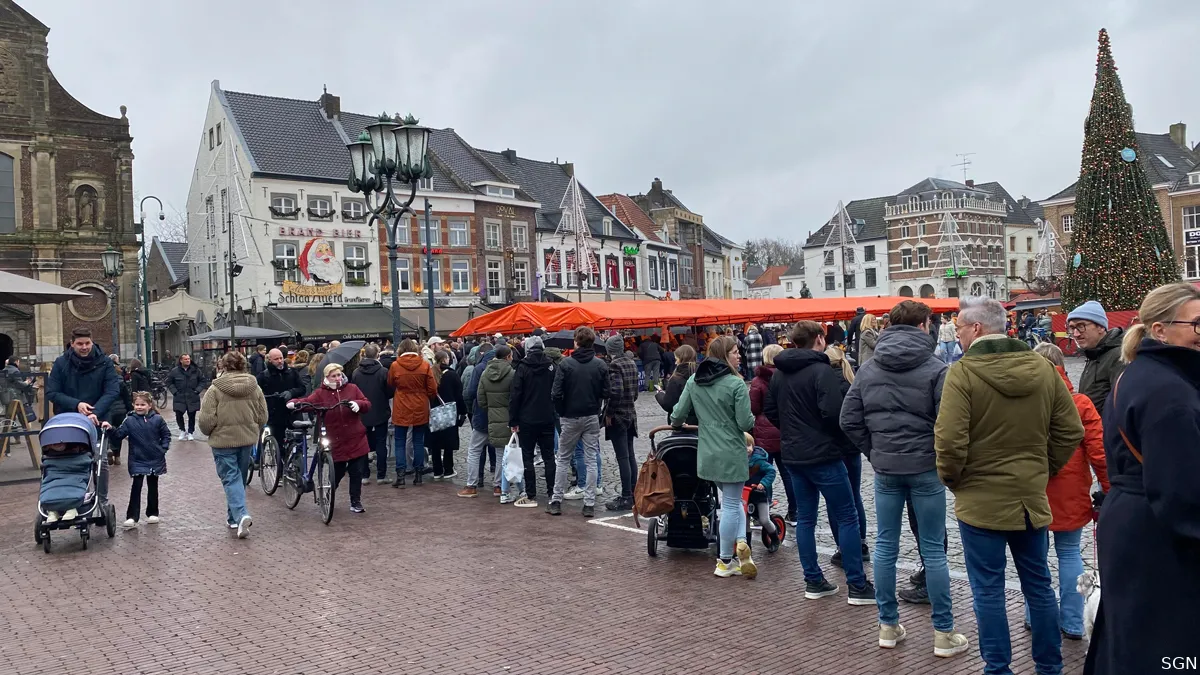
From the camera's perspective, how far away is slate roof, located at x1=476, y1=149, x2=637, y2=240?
47.2m

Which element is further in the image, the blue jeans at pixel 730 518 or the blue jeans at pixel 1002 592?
the blue jeans at pixel 730 518

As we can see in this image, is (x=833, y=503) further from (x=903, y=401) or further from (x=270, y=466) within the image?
(x=270, y=466)

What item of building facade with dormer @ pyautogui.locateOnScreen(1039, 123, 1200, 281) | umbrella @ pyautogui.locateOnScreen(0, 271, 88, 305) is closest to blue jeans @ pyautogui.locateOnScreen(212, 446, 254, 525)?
umbrella @ pyautogui.locateOnScreen(0, 271, 88, 305)

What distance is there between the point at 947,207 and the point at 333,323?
46851 mm

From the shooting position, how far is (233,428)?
27.5 feet

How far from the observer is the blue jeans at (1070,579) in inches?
193

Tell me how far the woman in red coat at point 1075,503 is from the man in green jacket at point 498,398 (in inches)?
233

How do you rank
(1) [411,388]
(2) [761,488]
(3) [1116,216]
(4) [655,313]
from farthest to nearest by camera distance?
(3) [1116,216]
(4) [655,313]
(1) [411,388]
(2) [761,488]

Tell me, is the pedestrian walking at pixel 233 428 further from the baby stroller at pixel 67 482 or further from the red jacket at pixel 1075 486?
the red jacket at pixel 1075 486

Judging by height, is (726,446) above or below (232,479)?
above

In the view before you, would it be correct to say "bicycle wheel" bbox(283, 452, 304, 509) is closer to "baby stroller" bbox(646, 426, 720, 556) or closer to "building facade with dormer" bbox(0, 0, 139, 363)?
"baby stroller" bbox(646, 426, 720, 556)

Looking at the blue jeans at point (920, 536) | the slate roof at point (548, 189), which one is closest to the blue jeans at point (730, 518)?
the blue jeans at point (920, 536)

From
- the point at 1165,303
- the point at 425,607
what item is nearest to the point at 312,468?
the point at 425,607

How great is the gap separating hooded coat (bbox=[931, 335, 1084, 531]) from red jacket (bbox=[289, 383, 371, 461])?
6.28m
